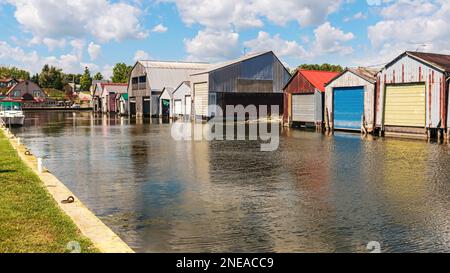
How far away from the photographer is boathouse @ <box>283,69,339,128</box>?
40.2 m

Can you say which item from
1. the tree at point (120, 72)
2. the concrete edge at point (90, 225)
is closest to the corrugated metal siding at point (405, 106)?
the concrete edge at point (90, 225)

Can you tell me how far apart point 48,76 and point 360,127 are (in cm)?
15081

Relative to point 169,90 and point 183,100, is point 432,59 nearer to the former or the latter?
point 183,100

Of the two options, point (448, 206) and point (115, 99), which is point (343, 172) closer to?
point (448, 206)

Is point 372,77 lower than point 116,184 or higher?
higher

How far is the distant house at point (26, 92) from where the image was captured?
419 feet

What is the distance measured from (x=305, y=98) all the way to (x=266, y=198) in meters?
31.8

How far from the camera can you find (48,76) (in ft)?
545

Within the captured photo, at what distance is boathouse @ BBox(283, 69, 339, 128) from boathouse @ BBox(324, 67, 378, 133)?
1412 millimetres

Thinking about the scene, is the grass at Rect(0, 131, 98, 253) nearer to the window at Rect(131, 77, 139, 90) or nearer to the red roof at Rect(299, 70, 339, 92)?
the red roof at Rect(299, 70, 339, 92)

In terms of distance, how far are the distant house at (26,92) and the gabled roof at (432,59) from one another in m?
115

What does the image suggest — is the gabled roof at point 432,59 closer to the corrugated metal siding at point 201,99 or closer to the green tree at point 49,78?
the corrugated metal siding at point 201,99

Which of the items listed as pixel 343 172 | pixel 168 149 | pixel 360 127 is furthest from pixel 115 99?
pixel 343 172
